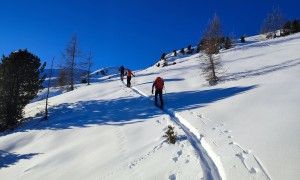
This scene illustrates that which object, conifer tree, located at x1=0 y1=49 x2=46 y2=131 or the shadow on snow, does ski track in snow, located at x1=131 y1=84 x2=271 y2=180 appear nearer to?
the shadow on snow

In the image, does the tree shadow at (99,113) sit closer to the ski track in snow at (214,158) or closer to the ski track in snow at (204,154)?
the ski track in snow at (204,154)

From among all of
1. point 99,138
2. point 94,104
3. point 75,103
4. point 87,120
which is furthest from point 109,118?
point 75,103

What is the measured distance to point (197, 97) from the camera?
51.2 feet

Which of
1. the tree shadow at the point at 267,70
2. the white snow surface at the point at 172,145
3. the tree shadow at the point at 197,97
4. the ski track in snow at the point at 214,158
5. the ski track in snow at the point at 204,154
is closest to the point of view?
the ski track in snow at the point at 214,158

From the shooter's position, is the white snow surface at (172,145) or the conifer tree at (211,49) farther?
the conifer tree at (211,49)

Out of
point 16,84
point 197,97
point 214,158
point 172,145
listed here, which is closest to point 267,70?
point 197,97

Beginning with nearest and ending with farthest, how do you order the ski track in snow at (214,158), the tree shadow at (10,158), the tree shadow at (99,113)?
the ski track in snow at (214,158), the tree shadow at (10,158), the tree shadow at (99,113)

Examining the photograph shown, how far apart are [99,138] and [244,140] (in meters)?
5.63

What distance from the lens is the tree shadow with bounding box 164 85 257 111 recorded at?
1353cm

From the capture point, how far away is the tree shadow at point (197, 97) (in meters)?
13.5

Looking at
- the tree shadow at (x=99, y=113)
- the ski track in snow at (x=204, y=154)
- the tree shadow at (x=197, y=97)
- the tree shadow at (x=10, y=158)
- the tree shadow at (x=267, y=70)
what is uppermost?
the tree shadow at (x=267, y=70)

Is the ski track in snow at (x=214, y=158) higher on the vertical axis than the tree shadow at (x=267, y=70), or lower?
lower

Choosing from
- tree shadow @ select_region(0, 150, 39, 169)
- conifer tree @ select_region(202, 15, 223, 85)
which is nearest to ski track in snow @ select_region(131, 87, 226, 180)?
tree shadow @ select_region(0, 150, 39, 169)

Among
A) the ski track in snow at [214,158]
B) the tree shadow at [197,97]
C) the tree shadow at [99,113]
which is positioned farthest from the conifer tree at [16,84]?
the ski track in snow at [214,158]
